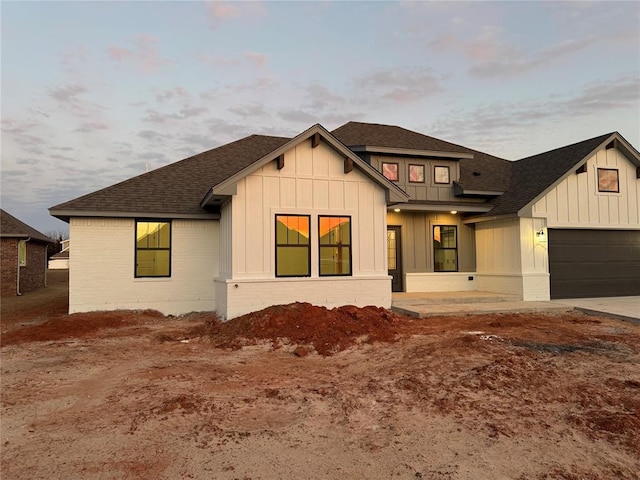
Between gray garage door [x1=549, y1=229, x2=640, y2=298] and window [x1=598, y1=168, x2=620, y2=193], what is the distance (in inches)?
60.7

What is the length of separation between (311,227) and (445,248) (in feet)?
21.6

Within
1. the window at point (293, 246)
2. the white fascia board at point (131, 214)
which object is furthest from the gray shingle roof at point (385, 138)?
the white fascia board at point (131, 214)

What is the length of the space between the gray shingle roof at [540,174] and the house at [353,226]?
0.07m

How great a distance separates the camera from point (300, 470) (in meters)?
3.41

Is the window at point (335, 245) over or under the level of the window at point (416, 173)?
under

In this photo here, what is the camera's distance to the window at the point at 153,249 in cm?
1253

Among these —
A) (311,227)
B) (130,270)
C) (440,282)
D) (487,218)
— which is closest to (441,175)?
(487,218)

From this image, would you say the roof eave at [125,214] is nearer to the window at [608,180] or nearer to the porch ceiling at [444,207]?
the porch ceiling at [444,207]

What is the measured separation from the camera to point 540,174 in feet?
48.6

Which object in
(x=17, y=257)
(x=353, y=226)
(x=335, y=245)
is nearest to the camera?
(x=335, y=245)

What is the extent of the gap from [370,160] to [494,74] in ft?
22.7

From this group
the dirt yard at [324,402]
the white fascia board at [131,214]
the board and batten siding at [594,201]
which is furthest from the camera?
the board and batten siding at [594,201]

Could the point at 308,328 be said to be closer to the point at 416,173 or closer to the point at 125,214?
the point at 125,214

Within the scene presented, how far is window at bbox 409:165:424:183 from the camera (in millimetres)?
15078
